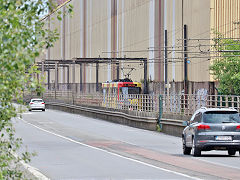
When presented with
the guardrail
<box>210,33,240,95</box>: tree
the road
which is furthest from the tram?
the road

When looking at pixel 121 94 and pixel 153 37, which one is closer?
pixel 121 94

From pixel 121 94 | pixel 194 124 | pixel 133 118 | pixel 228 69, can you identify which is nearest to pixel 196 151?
pixel 194 124

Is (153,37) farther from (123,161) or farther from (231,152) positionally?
(123,161)

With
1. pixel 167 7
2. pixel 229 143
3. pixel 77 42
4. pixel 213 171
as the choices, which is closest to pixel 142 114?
pixel 229 143

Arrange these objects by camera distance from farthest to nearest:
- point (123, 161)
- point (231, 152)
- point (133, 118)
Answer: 1. point (133, 118)
2. point (231, 152)
3. point (123, 161)

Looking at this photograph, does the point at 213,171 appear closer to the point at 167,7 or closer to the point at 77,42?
the point at 167,7

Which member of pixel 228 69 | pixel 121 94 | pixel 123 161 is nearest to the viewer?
pixel 123 161

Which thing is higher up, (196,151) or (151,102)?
(151,102)

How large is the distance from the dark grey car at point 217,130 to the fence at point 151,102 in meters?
7.84

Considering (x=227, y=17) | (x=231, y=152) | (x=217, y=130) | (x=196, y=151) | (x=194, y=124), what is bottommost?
(x=231, y=152)

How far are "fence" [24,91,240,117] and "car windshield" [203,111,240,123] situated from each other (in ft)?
25.4

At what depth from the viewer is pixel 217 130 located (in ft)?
75.4

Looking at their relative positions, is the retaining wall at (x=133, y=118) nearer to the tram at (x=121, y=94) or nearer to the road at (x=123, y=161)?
the tram at (x=121, y=94)

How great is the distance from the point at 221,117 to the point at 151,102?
72.5ft
